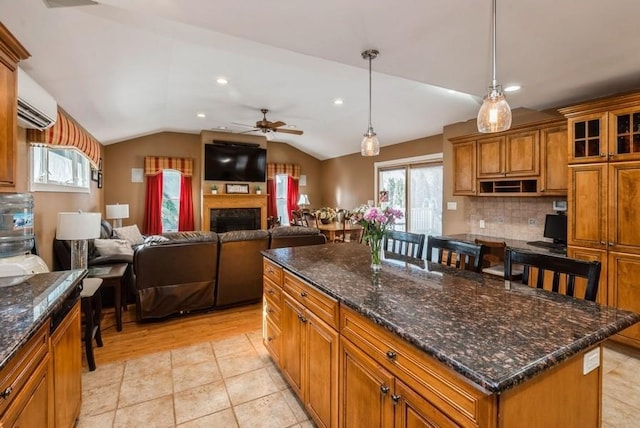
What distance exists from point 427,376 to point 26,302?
71.2 inches

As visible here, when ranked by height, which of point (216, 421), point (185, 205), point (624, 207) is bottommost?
point (216, 421)

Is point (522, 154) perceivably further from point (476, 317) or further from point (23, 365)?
point (23, 365)

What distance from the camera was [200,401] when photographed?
87.0 inches

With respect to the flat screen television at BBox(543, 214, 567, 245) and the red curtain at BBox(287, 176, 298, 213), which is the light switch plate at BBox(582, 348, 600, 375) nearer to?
the flat screen television at BBox(543, 214, 567, 245)

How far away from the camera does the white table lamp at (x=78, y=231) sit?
290cm

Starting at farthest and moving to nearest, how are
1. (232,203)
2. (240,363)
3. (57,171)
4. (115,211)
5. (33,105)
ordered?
(232,203) < (115,211) < (57,171) < (240,363) < (33,105)

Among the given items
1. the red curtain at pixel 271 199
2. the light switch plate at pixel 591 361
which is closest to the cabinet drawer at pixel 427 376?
the light switch plate at pixel 591 361

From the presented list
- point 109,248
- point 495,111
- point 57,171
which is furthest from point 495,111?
point 57,171

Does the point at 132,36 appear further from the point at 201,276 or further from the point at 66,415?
the point at 66,415

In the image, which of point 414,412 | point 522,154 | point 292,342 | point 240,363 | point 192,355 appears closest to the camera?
point 414,412

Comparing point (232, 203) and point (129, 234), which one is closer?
point (129, 234)

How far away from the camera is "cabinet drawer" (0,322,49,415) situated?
1.04 m

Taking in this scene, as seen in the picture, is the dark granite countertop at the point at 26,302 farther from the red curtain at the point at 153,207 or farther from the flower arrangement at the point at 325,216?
the red curtain at the point at 153,207

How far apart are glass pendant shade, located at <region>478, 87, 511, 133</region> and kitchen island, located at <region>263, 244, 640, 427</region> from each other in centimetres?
89
